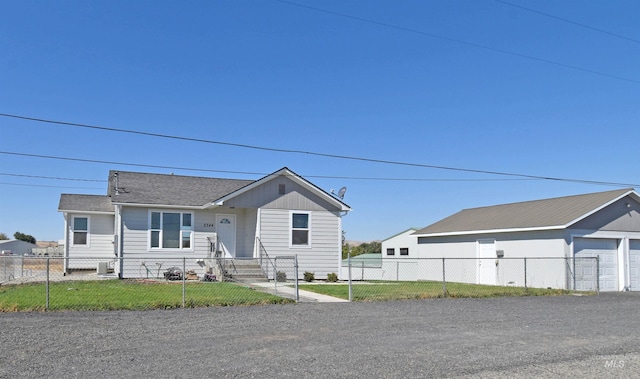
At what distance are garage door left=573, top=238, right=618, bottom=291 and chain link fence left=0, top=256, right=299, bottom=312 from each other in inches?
414

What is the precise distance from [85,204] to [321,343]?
60.6 ft

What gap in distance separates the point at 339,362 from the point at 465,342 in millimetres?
2551

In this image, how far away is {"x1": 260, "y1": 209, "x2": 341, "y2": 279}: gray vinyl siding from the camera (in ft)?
70.0

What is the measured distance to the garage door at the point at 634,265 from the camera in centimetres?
2191

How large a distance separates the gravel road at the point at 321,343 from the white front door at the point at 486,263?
996 cm

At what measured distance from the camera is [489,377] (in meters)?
6.51

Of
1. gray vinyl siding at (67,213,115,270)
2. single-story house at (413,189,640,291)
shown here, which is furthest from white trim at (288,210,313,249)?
gray vinyl siding at (67,213,115,270)

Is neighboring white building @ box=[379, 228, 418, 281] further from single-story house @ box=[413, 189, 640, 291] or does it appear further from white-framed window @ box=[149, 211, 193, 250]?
white-framed window @ box=[149, 211, 193, 250]

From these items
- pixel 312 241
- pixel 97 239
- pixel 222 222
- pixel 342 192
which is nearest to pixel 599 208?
pixel 342 192

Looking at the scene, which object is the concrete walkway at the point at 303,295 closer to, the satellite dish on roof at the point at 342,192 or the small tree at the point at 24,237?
the satellite dish on roof at the point at 342,192

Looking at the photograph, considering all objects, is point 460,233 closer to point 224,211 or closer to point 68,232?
point 224,211

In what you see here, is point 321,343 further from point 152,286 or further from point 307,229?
point 307,229

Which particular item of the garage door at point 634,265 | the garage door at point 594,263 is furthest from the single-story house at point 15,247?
the garage door at point 634,265

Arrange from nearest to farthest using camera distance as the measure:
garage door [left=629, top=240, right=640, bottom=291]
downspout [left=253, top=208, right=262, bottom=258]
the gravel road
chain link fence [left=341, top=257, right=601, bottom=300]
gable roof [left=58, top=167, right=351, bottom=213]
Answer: the gravel road, chain link fence [left=341, top=257, right=601, bottom=300], gable roof [left=58, top=167, right=351, bottom=213], downspout [left=253, top=208, right=262, bottom=258], garage door [left=629, top=240, right=640, bottom=291]
